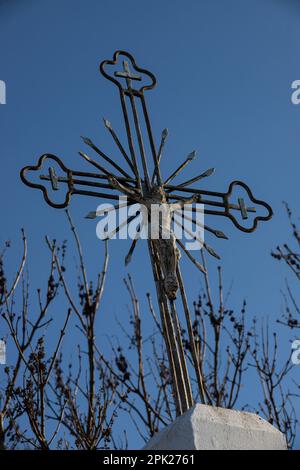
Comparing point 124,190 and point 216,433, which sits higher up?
point 124,190

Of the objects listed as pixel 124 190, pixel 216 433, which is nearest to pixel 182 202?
pixel 124 190

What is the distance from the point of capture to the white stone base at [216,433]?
3.89 meters

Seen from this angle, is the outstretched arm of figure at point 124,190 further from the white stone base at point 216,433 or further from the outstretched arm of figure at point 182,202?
the white stone base at point 216,433

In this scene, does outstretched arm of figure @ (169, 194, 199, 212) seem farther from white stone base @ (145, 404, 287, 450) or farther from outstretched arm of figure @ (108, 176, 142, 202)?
white stone base @ (145, 404, 287, 450)

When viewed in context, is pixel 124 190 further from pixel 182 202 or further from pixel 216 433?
pixel 216 433

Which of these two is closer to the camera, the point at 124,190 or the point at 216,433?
the point at 216,433

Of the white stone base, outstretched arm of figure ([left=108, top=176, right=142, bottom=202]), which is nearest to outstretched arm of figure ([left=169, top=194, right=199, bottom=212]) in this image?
outstretched arm of figure ([left=108, top=176, right=142, bottom=202])

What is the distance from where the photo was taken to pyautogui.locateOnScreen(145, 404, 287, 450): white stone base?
12.8ft

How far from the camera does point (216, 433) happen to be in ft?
13.0

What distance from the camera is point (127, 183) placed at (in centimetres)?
546

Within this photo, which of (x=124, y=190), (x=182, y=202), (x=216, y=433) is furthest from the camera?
(x=182, y=202)
